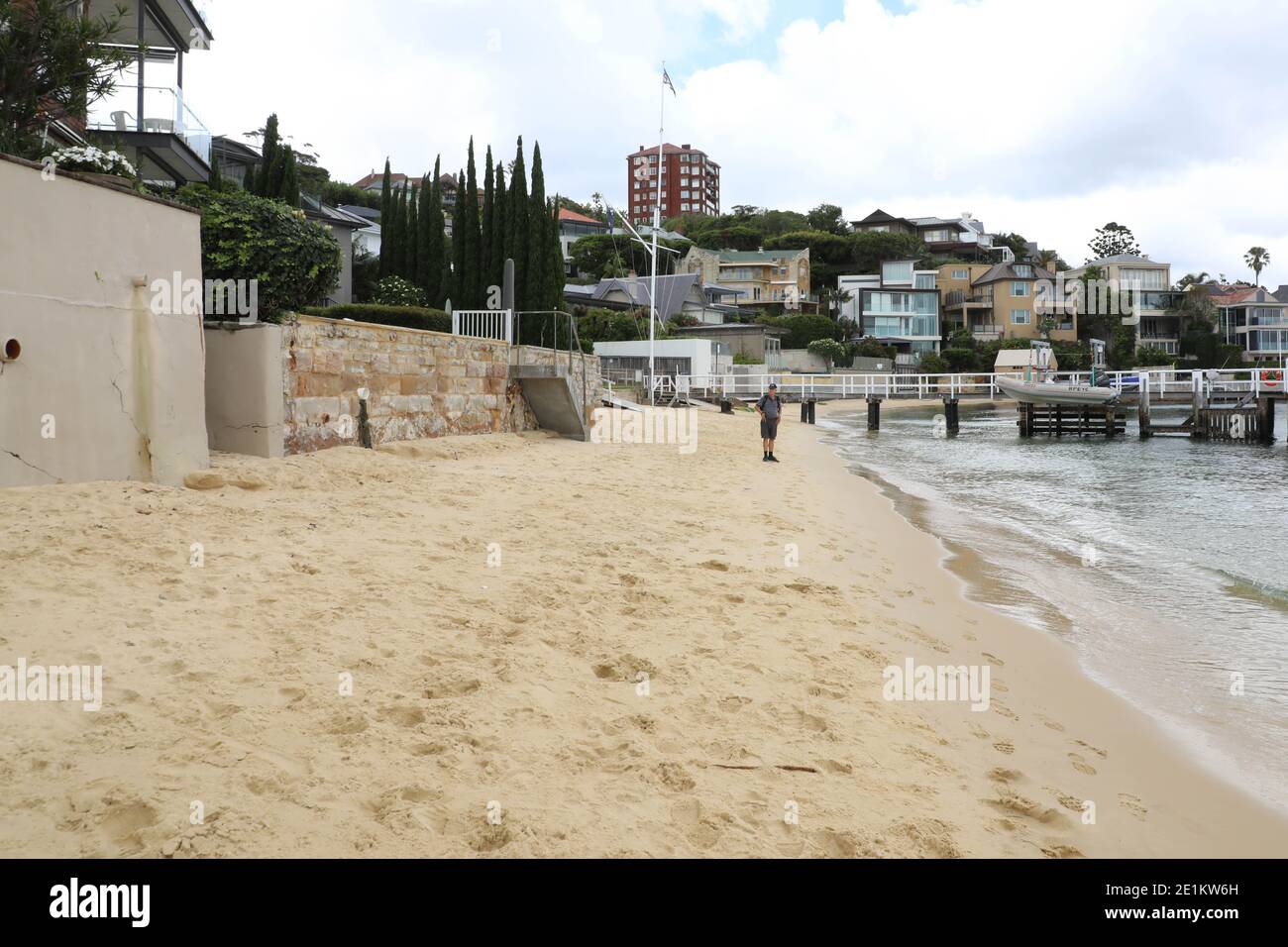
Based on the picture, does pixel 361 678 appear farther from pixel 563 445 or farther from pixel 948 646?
pixel 563 445

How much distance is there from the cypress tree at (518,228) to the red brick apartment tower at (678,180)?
12474 centimetres

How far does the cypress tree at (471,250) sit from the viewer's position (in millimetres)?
30078

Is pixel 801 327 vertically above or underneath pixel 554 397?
above

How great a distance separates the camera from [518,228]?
29.8 meters

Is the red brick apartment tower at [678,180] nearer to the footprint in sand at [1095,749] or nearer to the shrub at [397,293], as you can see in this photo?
the shrub at [397,293]

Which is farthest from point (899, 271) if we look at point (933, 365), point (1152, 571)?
point (1152, 571)

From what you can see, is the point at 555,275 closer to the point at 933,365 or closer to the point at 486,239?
the point at 486,239

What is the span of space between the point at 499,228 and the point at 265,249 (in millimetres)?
20069

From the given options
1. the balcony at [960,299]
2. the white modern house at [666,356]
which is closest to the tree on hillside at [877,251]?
the balcony at [960,299]

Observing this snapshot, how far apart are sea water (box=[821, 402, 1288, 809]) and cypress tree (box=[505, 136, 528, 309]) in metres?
12.6

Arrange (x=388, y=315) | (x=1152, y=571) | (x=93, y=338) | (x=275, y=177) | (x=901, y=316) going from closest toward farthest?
1. (x=93, y=338)
2. (x=1152, y=571)
3. (x=388, y=315)
4. (x=275, y=177)
5. (x=901, y=316)

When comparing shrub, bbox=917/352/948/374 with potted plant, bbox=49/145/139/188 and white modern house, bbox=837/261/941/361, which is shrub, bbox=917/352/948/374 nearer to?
white modern house, bbox=837/261/941/361

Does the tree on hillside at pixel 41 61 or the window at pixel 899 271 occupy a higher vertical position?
the window at pixel 899 271
